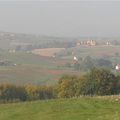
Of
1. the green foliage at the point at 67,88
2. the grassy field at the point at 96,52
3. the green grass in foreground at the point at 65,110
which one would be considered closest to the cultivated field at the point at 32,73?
the grassy field at the point at 96,52

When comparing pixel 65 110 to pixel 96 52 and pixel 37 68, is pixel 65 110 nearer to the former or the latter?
pixel 37 68

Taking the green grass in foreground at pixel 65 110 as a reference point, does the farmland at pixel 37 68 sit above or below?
above

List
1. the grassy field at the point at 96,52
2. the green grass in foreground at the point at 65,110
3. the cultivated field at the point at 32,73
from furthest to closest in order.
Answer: the grassy field at the point at 96,52 → the cultivated field at the point at 32,73 → the green grass in foreground at the point at 65,110

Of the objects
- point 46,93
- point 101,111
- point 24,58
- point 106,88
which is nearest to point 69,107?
point 101,111

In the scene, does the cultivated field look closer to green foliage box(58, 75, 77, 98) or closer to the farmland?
the farmland

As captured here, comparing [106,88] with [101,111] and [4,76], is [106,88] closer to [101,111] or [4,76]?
[101,111]

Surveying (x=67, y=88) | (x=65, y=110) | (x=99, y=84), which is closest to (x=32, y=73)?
(x=67, y=88)

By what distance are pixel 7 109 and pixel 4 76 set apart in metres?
76.7

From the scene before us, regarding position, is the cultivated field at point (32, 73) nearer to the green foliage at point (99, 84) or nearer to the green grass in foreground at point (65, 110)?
the green foliage at point (99, 84)

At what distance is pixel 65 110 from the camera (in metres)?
24.5

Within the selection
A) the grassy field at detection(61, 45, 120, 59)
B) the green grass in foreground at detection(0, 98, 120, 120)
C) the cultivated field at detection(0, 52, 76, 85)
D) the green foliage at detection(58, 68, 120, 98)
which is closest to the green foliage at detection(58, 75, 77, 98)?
the green foliage at detection(58, 68, 120, 98)

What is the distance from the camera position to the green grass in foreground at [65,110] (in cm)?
2200

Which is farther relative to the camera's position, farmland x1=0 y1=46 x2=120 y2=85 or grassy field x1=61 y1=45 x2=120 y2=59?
grassy field x1=61 y1=45 x2=120 y2=59

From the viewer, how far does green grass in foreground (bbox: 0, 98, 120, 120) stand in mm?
22005
